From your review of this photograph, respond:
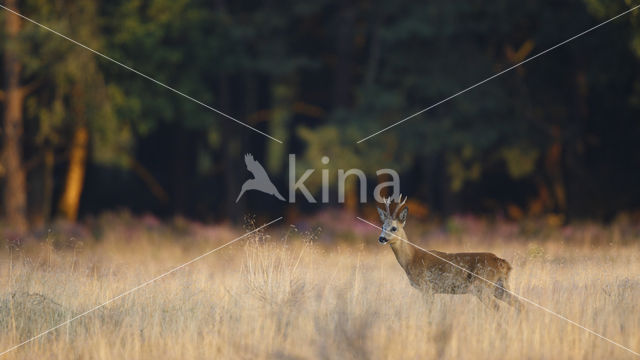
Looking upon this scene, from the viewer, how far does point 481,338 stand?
768 centimetres

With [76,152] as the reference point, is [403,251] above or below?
below

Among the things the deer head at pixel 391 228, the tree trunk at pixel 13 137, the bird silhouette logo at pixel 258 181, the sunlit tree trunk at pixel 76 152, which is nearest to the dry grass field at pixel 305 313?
the deer head at pixel 391 228

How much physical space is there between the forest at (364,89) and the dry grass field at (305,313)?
11647mm

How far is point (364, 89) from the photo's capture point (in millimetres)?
25312

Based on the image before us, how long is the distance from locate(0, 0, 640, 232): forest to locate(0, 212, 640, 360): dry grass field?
11.6 metres

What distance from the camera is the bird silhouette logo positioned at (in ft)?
94.8

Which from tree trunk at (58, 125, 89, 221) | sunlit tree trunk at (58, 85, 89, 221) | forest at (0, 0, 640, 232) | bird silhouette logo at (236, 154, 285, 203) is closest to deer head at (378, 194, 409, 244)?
forest at (0, 0, 640, 232)

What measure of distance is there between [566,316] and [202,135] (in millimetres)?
25535

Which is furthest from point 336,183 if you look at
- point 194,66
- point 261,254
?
point 261,254

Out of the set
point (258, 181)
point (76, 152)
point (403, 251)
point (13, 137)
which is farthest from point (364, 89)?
point (403, 251)
